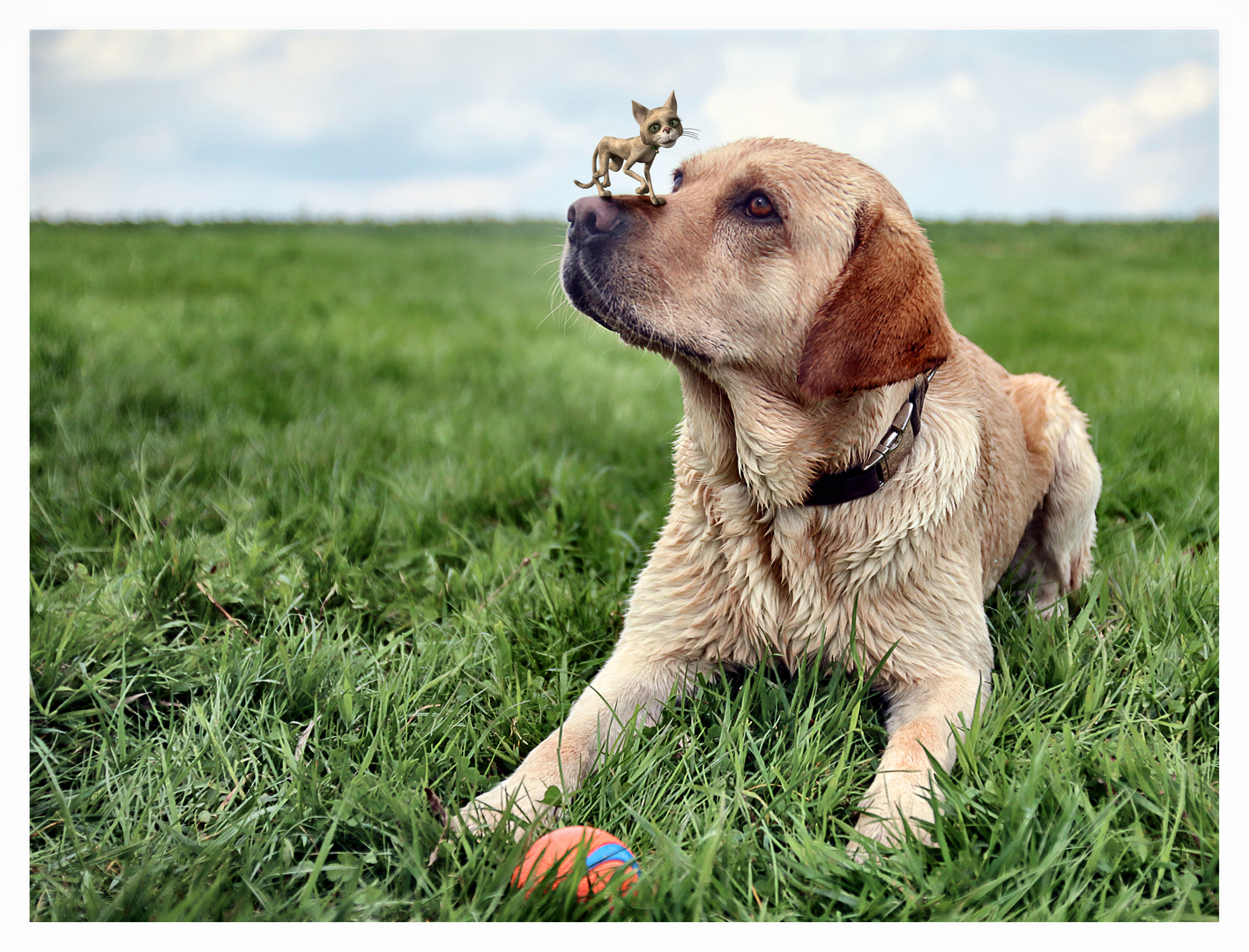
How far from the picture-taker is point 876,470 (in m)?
2.20

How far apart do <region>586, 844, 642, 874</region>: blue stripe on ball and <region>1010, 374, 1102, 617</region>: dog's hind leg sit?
179cm

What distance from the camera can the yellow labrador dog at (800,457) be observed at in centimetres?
203

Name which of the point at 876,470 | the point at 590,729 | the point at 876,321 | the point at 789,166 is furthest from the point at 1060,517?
the point at 590,729

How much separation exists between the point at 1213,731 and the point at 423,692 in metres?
2.02

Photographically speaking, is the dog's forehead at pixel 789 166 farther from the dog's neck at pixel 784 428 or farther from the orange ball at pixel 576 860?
the orange ball at pixel 576 860

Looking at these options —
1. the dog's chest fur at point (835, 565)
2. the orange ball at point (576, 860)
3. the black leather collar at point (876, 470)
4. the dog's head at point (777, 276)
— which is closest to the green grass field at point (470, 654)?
the orange ball at point (576, 860)

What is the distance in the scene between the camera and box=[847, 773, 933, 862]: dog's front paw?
183 centimetres

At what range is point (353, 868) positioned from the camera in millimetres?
1769

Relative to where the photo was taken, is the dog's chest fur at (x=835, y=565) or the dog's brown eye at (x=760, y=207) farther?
the dog's chest fur at (x=835, y=565)

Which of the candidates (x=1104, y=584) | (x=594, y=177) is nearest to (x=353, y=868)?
(x=594, y=177)

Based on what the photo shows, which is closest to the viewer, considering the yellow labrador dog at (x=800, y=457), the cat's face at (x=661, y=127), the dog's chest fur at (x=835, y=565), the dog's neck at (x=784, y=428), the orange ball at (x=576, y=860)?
the orange ball at (x=576, y=860)

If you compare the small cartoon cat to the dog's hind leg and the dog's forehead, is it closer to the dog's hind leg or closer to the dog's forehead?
the dog's forehead

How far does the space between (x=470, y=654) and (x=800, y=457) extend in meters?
1.08
